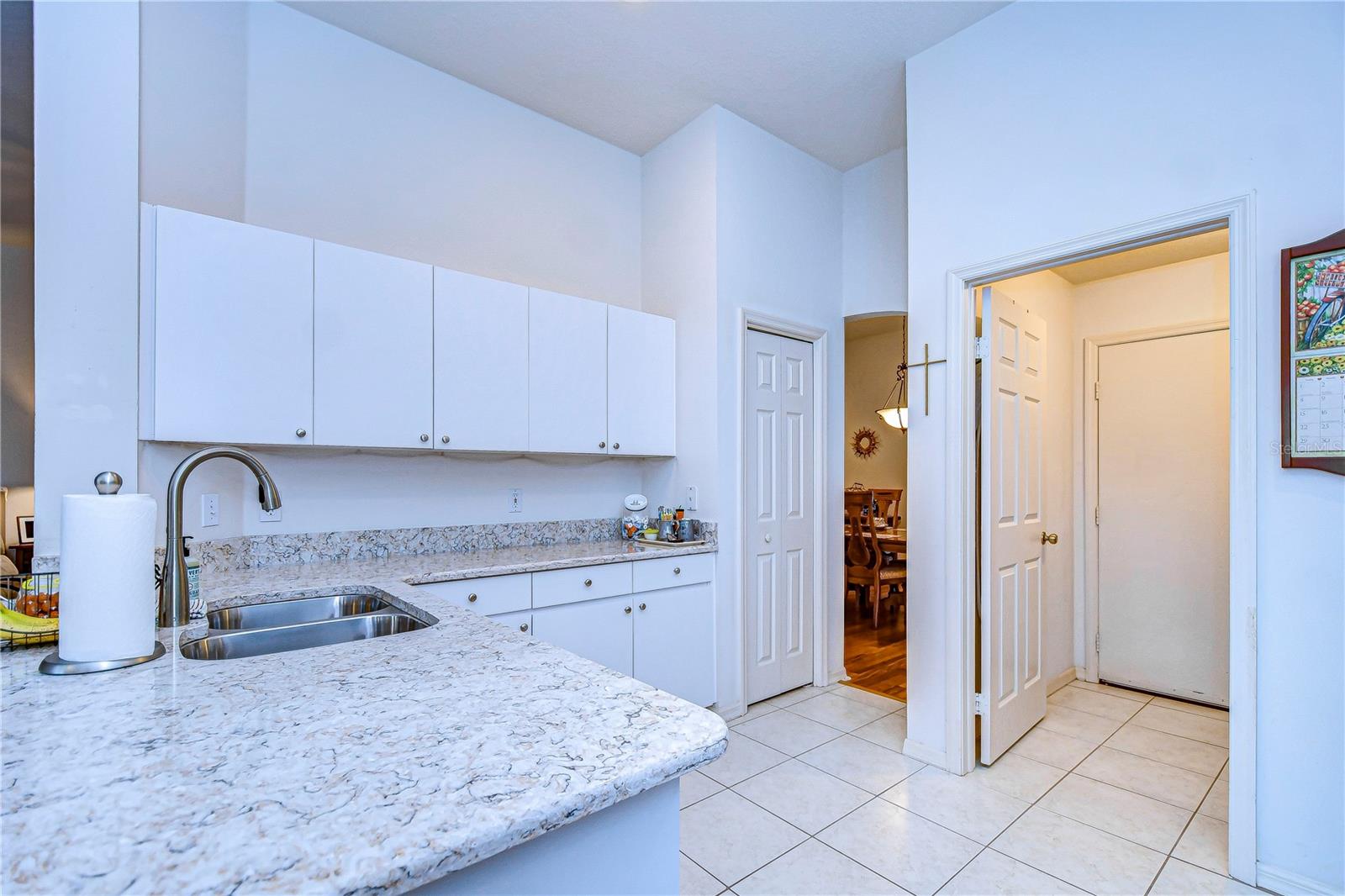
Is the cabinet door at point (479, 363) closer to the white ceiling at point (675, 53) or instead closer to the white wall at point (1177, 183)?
the white ceiling at point (675, 53)

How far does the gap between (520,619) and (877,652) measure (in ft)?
9.46

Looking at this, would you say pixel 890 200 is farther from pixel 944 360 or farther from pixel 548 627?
pixel 548 627

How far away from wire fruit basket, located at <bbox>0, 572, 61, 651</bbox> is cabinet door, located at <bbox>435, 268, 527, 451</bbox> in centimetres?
134

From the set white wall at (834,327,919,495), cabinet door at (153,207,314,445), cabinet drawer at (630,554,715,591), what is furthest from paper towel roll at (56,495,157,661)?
white wall at (834,327,919,495)

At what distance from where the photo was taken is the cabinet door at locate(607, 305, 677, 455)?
3162mm

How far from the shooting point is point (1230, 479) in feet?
6.79

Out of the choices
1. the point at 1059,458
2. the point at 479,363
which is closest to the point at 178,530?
the point at 479,363

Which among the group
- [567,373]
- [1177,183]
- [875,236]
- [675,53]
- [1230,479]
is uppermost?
[675,53]

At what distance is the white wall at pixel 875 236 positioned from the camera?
3.66 m

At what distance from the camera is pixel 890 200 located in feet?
12.2

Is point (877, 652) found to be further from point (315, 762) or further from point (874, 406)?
point (315, 762)

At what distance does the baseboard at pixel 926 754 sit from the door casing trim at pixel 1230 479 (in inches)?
1.7

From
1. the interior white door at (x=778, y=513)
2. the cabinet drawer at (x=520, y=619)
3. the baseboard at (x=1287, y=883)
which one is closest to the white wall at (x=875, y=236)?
the interior white door at (x=778, y=513)

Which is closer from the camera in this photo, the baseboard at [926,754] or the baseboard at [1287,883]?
the baseboard at [1287,883]
